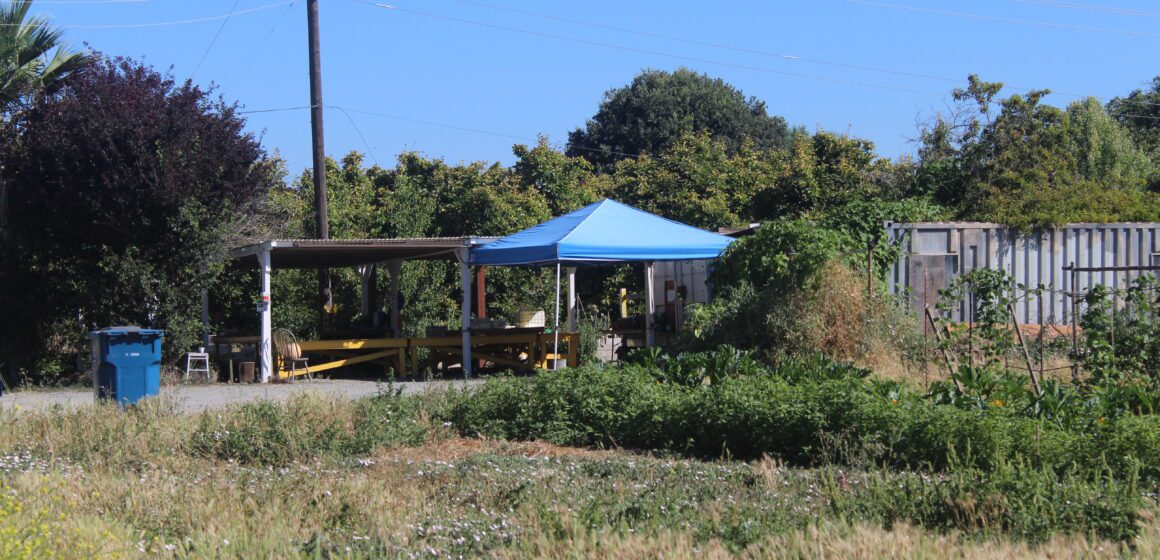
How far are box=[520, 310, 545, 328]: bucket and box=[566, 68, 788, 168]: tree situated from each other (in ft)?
91.4

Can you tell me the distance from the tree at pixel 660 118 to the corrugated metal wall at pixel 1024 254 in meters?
31.6

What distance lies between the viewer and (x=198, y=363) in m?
18.5

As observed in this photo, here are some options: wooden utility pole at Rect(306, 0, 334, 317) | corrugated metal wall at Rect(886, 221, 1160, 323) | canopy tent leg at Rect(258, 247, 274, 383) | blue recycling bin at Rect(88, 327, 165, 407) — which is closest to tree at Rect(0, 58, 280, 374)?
canopy tent leg at Rect(258, 247, 274, 383)

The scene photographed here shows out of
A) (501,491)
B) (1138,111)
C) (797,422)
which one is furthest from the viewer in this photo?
(1138,111)

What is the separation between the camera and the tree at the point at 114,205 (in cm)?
1714

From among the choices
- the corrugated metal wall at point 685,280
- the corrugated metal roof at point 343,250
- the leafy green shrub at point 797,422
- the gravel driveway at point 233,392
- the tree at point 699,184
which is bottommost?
the gravel driveway at point 233,392

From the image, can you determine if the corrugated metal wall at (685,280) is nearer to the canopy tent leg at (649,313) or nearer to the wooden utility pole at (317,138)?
the canopy tent leg at (649,313)

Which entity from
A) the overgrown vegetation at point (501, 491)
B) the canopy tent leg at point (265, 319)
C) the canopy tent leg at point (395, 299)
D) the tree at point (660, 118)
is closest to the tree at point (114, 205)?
the canopy tent leg at point (265, 319)

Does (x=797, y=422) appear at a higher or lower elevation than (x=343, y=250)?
lower

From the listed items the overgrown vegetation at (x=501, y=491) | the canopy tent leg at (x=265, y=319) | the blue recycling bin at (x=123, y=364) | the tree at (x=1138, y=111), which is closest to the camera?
the overgrown vegetation at (x=501, y=491)

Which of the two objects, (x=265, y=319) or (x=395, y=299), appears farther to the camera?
(x=395, y=299)

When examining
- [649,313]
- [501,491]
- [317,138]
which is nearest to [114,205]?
[317,138]

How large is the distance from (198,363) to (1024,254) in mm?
13898

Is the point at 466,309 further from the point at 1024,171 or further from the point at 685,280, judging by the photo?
the point at 1024,171
